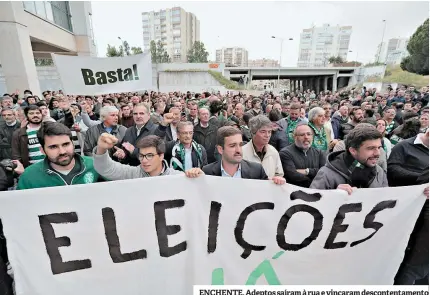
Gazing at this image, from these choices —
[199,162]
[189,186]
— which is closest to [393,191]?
[189,186]

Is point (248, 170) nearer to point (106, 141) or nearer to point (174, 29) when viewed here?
point (106, 141)

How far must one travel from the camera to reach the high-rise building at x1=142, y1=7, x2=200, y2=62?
357 feet

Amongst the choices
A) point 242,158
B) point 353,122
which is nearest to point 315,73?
point 353,122

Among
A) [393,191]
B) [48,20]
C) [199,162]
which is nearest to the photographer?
[393,191]

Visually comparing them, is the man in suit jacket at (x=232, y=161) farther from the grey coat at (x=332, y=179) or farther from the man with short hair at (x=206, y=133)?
the man with short hair at (x=206, y=133)

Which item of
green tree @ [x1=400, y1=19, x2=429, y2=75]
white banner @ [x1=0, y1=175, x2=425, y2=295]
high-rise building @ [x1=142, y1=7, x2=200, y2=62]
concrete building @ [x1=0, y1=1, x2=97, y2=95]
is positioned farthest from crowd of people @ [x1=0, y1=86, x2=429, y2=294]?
high-rise building @ [x1=142, y1=7, x2=200, y2=62]

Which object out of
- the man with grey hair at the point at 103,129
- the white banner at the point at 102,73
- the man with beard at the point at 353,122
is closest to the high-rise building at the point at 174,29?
the white banner at the point at 102,73

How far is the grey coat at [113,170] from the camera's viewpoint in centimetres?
208

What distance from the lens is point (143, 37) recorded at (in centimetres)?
12688

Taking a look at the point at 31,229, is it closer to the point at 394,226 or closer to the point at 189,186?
the point at 189,186

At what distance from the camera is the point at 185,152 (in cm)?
308

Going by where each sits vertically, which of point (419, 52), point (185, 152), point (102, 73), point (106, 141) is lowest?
point (185, 152)

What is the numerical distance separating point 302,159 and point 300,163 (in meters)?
0.05

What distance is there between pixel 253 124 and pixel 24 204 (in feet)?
7.22
